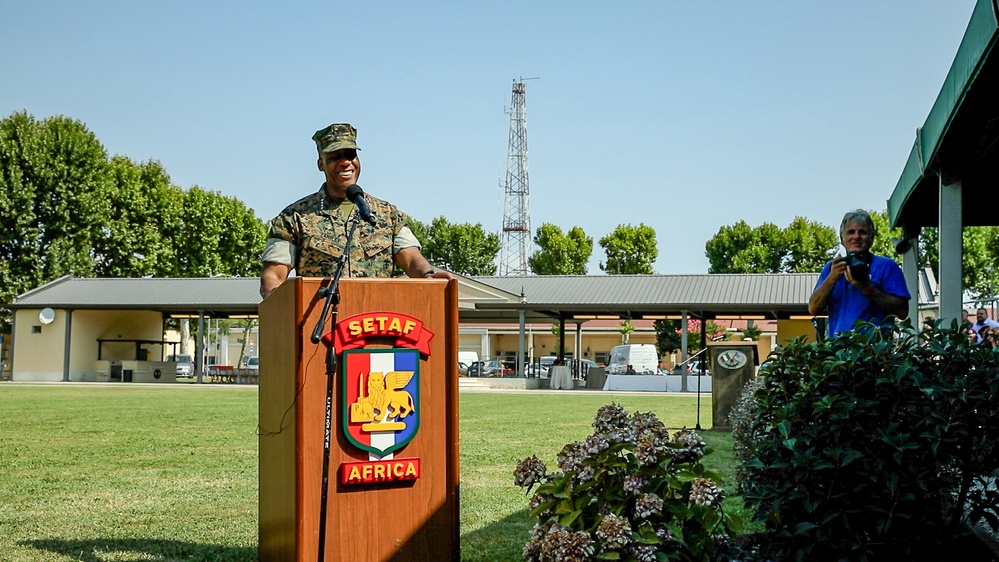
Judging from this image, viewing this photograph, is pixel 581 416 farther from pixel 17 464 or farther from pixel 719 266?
pixel 719 266

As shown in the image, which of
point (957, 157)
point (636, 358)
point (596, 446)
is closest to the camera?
point (596, 446)

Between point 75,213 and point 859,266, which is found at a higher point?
point 75,213

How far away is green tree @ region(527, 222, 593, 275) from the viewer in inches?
3497

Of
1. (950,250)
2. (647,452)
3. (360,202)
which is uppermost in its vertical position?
(950,250)

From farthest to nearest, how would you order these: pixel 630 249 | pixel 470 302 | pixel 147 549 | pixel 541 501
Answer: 1. pixel 630 249
2. pixel 470 302
3. pixel 147 549
4. pixel 541 501

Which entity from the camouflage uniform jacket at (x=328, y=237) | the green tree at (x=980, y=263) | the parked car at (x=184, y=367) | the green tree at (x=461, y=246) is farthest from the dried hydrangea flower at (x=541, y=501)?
the green tree at (x=461, y=246)

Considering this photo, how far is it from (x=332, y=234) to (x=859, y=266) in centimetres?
279

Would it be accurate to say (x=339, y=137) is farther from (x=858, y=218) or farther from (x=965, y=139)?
(x=965, y=139)

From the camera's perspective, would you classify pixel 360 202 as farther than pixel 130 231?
No

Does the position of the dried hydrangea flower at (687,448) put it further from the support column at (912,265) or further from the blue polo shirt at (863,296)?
the support column at (912,265)

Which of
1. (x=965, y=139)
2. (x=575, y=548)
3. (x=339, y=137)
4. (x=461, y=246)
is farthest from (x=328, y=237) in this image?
(x=461, y=246)

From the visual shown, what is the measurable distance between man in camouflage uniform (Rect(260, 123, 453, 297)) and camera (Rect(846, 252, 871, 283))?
2.34 m

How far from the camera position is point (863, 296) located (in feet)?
17.7

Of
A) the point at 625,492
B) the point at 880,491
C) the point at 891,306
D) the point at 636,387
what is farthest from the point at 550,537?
the point at 636,387
